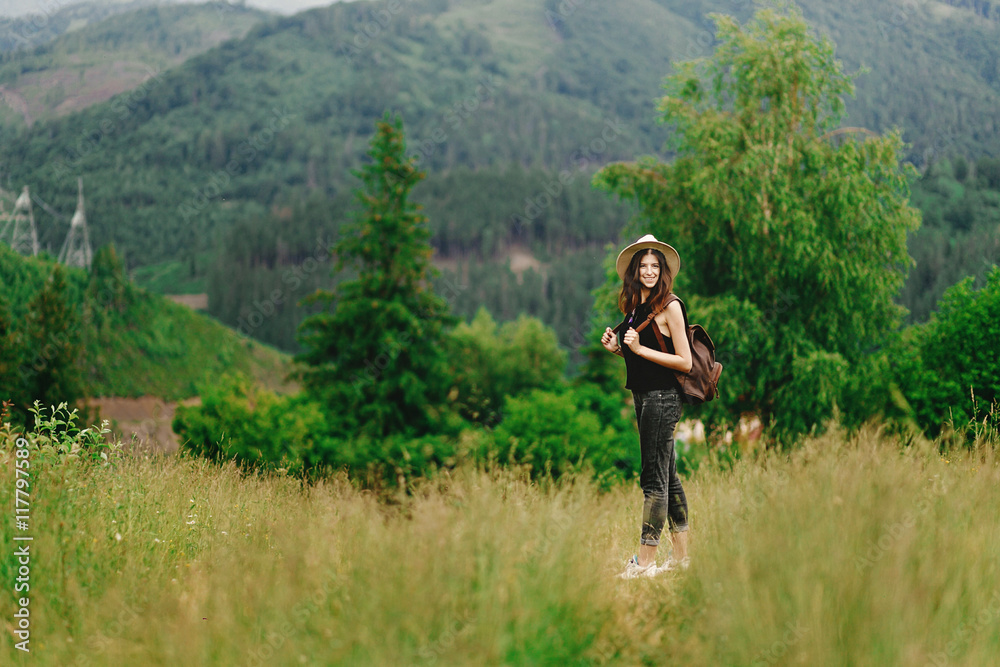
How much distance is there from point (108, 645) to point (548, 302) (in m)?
136

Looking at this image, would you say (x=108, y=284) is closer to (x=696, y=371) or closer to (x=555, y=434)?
(x=555, y=434)

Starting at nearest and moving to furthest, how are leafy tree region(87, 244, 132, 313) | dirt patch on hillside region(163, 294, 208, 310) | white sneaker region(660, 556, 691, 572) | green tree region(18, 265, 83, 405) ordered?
white sneaker region(660, 556, 691, 572)
green tree region(18, 265, 83, 405)
leafy tree region(87, 244, 132, 313)
dirt patch on hillside region(163, 294, 208, 310)

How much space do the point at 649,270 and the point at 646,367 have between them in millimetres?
586

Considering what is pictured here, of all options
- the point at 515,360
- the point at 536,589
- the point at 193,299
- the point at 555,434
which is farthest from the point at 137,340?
the point at 193,299

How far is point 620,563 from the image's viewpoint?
415 centimetres

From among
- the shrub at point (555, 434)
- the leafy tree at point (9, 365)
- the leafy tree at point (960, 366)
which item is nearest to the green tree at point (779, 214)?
the leafy tree at point (960, 366)

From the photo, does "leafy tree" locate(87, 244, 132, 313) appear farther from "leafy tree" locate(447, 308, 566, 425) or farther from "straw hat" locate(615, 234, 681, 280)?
"straw hat" locate(615, 234, 681, 280)

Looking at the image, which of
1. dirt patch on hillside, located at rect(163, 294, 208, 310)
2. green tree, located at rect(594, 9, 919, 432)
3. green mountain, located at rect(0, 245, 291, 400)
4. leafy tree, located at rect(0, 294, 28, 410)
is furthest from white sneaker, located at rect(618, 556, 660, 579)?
dirt patch on hillside, located at rect(163, 294, 208, 310)

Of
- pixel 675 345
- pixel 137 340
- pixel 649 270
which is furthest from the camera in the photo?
pixel 137 340

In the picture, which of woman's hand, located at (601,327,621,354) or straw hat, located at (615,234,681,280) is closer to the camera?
woman's hand, located at (601,327,621,354)

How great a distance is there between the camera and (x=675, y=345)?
4203 mm

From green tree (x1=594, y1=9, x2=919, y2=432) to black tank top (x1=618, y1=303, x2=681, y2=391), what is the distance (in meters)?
12.9

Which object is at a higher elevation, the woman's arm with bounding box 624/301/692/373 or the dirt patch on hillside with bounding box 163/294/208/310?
the woman's arm with bounding box 624/301/692/373

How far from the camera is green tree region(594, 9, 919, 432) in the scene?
16.8 metres
